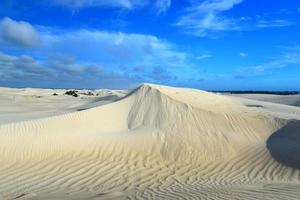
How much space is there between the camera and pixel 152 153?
13.1 m

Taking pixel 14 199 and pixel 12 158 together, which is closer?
pixel 14 199

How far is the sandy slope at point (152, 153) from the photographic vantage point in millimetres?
9477

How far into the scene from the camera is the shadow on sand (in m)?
12.5

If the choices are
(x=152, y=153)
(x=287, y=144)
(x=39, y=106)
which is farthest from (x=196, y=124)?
(x=39, y=106)

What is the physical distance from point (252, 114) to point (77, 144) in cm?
709

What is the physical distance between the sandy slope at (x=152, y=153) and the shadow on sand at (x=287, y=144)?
0.04m

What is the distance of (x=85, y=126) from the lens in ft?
50.5

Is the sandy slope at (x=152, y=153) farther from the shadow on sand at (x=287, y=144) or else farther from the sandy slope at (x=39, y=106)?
the sandy slope at (x=39, y=106)

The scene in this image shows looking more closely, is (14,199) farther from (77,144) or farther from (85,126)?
(85,126)

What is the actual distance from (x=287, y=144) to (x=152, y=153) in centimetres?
446

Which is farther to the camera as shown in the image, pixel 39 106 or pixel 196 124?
pixel 39 106

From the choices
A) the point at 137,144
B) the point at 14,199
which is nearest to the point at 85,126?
the point at 137,144

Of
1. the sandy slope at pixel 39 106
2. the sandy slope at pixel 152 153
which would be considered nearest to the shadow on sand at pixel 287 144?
the sandy slope at pixel 152 153

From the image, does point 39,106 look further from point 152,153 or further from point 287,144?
point 287,144
